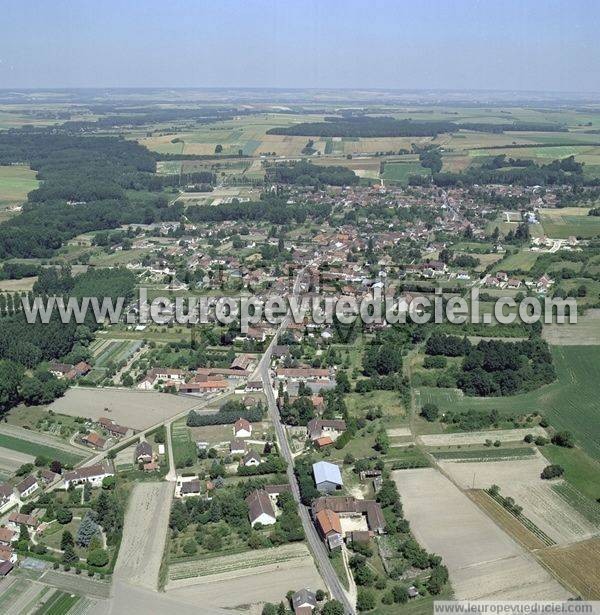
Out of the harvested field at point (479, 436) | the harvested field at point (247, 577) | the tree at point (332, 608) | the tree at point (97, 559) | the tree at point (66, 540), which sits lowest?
the harvested field at point (479, 436)

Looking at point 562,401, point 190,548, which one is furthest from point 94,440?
point 562,401

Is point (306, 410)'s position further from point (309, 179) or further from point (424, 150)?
point (424, 150)

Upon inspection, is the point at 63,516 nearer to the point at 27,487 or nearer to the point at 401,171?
the point at 27,487

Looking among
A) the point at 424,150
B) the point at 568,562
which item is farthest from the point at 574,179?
the point at 568,562

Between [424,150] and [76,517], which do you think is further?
[424,150]

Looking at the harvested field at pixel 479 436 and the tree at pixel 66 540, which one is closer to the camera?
the tree at pixel 66 540

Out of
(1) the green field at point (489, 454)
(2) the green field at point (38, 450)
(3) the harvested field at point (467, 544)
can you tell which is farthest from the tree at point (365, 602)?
(2) the green field at point (38, 450)

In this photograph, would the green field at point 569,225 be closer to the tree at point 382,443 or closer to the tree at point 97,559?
the tree at point 382,443
